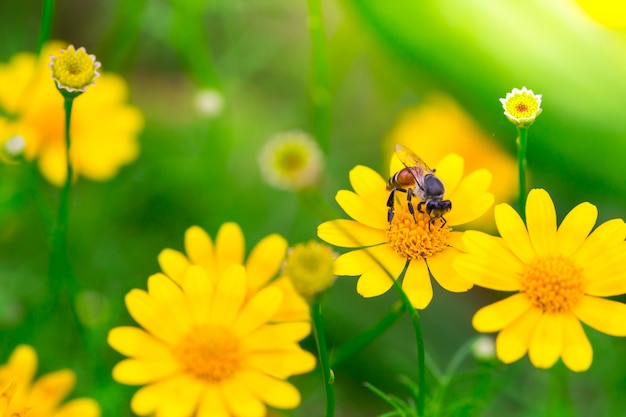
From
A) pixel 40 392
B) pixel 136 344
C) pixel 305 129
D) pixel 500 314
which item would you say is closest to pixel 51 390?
pixel 40 392

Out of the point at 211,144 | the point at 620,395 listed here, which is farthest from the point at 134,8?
the point at 620,395

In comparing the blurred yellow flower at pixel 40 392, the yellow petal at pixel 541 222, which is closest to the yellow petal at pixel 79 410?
the blurred yellow flower at pixel 40 392

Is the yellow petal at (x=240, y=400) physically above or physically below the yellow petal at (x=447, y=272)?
below

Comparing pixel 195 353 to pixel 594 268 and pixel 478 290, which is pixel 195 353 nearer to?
pixel 594 268

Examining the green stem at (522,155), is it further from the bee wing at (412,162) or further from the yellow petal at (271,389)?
the yellow petal at (271,389)

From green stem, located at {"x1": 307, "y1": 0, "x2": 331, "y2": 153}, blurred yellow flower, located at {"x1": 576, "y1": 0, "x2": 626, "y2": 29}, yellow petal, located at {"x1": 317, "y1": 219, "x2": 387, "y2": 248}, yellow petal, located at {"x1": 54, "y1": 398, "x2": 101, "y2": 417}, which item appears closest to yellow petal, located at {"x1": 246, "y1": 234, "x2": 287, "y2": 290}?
yellow petal, located at {"x1": 317, "y1": 219, "x2": 387, "y2": 248}

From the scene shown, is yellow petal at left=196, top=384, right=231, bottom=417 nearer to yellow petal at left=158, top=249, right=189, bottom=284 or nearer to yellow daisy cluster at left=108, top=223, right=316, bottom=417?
yellow daisy cluster at left=108, top=223, right=316, bottom=417

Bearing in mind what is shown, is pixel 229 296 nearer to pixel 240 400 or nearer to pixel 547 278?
pixel 240 400
